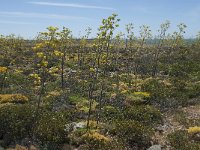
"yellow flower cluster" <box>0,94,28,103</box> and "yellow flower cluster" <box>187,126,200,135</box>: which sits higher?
"yellow flower cluster" <box>0,94,28,103</box>

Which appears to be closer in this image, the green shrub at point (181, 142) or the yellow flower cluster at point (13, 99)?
the green shrub at point (181, 142)

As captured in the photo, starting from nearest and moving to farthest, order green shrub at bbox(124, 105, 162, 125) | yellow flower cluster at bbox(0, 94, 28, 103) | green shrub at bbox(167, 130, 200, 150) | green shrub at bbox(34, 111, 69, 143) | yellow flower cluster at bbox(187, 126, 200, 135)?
green shrub at bbox(167, 130, 200, 150), green shrub at bbox(34, 111, 69, 143), yellow flower cluster at bbox(187, 126, 200, 135), green shrub at bbox(124, 105, 162, 125), yellow flower cluster at bbox(0, 94, 28, 103)

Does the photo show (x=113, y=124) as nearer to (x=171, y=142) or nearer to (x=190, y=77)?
(x=171, y=142)

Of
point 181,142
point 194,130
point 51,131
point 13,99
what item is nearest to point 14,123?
point 51,131

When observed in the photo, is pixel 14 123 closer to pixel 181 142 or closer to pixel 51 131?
pixel 51 131

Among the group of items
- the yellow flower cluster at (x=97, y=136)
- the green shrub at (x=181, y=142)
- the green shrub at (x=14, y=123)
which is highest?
the green shrub at (x=14, y=123)

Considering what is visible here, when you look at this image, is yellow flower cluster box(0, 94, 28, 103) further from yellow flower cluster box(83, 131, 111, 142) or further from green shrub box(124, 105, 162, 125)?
yellow flower cluster box(83, 131, 111, 142)

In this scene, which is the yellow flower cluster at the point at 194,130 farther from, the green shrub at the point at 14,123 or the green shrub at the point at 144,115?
the green shrub at the point at 14,123

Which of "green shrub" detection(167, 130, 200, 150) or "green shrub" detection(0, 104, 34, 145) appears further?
"green shrub" detection(0, 104, 34, 145)

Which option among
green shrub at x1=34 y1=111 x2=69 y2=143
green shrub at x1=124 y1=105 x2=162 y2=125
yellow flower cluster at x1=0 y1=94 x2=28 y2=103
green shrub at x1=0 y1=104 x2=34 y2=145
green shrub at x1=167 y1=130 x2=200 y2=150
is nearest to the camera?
green shrub at x1=167 y1=130 x2=200 y2=150

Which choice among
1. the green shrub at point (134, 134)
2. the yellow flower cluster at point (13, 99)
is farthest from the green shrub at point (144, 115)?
the yellow flower cluster at point (13, 99)

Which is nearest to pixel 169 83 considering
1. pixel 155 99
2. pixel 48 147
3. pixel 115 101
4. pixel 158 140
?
pixel 155 99

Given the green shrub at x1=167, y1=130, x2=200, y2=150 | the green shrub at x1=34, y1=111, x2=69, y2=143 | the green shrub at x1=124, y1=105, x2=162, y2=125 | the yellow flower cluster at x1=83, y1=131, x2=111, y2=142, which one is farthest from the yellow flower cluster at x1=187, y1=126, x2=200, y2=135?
the green shrub at x1=34, y1=111, x2=69, y2=143

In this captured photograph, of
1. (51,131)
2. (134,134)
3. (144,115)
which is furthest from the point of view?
(144,115)
